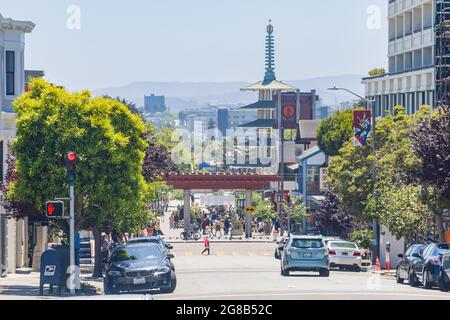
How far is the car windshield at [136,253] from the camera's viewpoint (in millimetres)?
37622

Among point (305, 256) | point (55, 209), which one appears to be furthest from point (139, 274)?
point (305, 256)

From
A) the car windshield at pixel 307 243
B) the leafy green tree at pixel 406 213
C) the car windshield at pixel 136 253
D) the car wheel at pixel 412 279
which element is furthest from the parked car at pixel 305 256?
the leafy green tree at pixel 406 213

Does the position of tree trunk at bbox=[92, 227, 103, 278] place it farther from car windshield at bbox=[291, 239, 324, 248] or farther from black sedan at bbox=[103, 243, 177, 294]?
black sedan at bbox=[103, 243, 177, 294]

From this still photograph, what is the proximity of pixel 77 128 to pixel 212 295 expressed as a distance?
988 cm

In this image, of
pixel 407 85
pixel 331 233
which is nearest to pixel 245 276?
pixel 331 233

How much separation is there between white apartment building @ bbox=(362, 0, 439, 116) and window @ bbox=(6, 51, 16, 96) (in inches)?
1667

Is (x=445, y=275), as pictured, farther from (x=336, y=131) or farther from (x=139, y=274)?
(x=336, y=131)

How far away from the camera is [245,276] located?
4559cm

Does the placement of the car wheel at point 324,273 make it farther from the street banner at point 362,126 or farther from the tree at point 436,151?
the street banner at point 362,126

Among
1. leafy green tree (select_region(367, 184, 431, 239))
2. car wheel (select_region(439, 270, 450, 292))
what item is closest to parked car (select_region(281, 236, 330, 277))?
car wheel (select_region(439, 270, 450, 292))

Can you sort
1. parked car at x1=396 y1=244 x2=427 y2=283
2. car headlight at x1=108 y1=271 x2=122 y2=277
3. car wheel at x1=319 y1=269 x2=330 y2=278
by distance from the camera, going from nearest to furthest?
car headlight at x1=108 y1=271 x2=122 y2=277 → parked car at x1=396 y1=244 x2=427 y2=283 → car wheel at x1=319 y1=269 x2=330 y2=278

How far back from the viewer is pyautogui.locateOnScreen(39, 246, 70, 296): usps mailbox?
1435 inches

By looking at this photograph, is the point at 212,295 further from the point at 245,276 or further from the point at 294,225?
the point at 294,225

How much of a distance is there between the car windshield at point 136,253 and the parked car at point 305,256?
861cm
